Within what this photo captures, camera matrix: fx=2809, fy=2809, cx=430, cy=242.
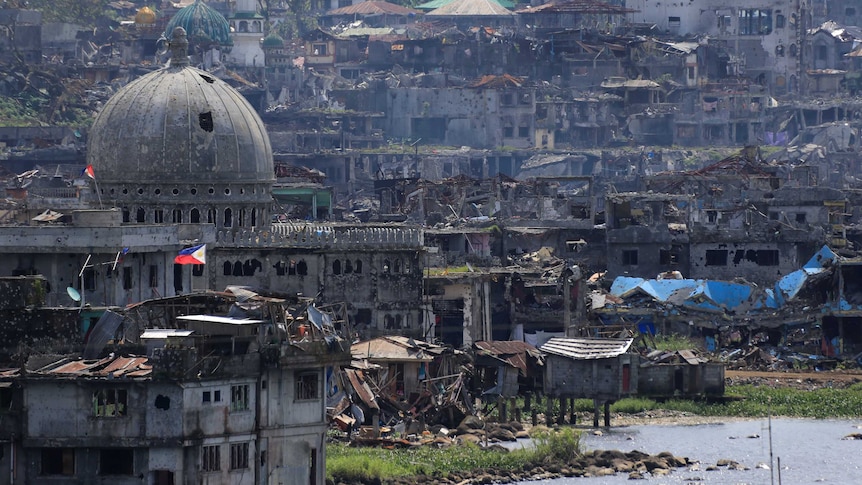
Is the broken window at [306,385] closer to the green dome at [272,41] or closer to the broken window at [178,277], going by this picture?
the broken window at [178,277]

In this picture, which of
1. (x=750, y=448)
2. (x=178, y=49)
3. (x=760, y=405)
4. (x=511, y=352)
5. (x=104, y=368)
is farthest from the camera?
(x=178, y=49)

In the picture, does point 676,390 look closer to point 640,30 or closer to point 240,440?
point 240,440

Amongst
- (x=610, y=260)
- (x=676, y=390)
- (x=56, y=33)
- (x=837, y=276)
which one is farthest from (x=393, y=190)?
(x=56, y=33)

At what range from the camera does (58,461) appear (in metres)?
50.1

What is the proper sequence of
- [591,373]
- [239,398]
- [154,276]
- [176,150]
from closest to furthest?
[239,398]
[154,276]
[591,373]
[176,150]

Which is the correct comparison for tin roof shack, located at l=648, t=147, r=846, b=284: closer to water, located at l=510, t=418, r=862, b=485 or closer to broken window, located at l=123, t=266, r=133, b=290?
water, located at l=510, t=418, r=862, b=485

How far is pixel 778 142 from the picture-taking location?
473 feet

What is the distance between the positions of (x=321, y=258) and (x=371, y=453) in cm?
1476

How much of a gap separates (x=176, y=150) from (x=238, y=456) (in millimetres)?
25422

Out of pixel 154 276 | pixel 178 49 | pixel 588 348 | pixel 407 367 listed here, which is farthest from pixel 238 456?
pixel 178 49

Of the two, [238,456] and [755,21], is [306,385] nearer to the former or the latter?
[238,456]

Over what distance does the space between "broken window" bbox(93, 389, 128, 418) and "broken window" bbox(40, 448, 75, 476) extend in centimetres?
92

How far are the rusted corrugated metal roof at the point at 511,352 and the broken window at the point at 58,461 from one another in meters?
24.0

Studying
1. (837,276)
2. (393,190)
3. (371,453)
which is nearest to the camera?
(371,453)
